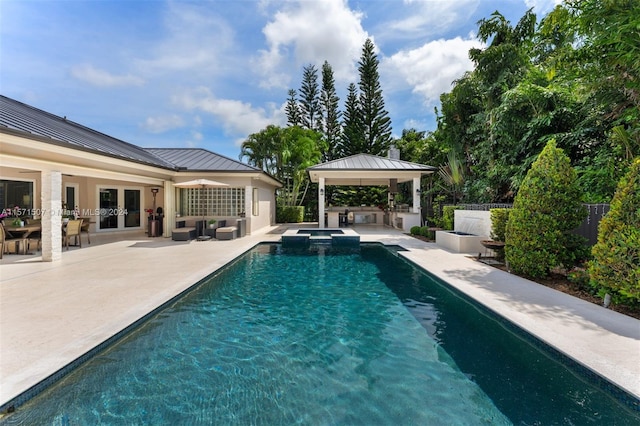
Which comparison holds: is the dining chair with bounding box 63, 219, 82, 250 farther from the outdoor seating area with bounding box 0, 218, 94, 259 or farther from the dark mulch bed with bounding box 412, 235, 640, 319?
the dark mulch bed with bounding box 412, 235, 640, 319

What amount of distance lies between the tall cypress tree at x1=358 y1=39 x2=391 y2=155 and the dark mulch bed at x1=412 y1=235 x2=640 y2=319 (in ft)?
75.6

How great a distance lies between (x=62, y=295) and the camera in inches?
184

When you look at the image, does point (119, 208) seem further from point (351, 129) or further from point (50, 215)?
point (351, 129)

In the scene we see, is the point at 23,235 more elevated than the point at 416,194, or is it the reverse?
the point at 416,194

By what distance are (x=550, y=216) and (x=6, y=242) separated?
529 inches

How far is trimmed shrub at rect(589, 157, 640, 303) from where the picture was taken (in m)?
3.84

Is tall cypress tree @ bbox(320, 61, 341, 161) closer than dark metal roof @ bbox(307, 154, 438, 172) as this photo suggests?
No

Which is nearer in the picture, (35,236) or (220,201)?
(35,236)

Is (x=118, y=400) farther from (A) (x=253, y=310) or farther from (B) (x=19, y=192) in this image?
(B) (x=19, y=192)

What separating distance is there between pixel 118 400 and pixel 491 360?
368cm

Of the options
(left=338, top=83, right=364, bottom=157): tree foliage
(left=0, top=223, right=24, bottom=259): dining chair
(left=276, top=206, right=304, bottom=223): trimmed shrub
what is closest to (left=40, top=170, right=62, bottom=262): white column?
(left=0, top=223, right=24, bottom=259): dining chair

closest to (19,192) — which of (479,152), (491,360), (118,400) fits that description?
(118,400)

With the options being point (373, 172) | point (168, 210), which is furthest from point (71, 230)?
point (373, 172)

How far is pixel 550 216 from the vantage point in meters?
5.59
